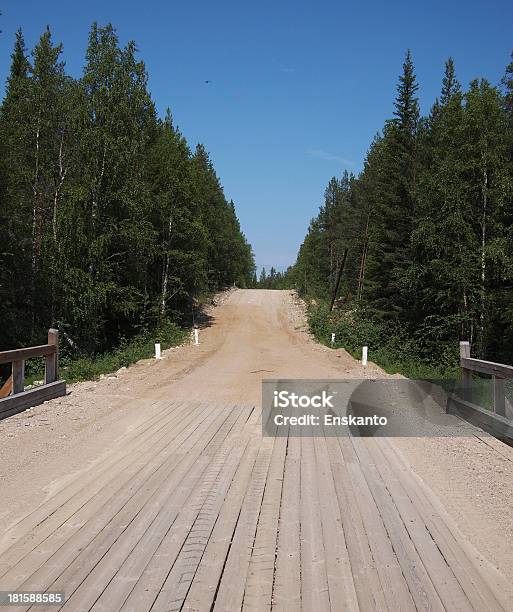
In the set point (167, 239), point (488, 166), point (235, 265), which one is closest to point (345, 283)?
point (235, 265)

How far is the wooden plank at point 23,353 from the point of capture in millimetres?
8377

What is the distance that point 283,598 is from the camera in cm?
326

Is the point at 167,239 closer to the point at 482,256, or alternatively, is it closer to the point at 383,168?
the point at 383,168

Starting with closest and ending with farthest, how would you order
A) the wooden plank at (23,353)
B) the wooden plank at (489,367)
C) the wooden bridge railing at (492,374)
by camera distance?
the wooden plank at (489,367), the wooden bridge railing at (492,374), the wooden plank at (23,353)

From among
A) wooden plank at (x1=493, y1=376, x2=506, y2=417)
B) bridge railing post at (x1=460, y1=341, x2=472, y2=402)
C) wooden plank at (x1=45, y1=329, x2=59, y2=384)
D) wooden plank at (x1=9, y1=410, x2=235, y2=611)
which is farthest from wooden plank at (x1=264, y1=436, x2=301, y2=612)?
wooden plank at (x1=45, y1=329, x2=59, y2=384)

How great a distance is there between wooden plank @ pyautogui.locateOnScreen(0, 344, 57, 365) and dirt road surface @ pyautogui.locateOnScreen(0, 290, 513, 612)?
0.98 meters

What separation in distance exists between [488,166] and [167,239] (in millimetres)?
16775

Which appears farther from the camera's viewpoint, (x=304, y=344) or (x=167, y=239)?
(x=167, y=239)

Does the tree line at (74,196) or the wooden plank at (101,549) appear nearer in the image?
the wooden plank at (101,549)

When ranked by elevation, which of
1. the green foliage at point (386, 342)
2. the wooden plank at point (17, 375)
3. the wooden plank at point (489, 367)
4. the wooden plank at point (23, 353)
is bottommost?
the green foliage at point (386, 342)

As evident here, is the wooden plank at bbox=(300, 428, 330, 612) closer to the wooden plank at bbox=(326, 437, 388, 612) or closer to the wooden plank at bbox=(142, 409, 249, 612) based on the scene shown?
the wooden plank at bbox=(326, 437, 388, 612)

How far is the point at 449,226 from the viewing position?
23.5 m

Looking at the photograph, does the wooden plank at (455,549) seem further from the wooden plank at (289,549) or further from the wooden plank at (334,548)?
the wooden plank at (289,549)

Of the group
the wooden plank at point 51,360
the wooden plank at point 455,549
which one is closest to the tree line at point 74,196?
the wooden plank at point 51,360
